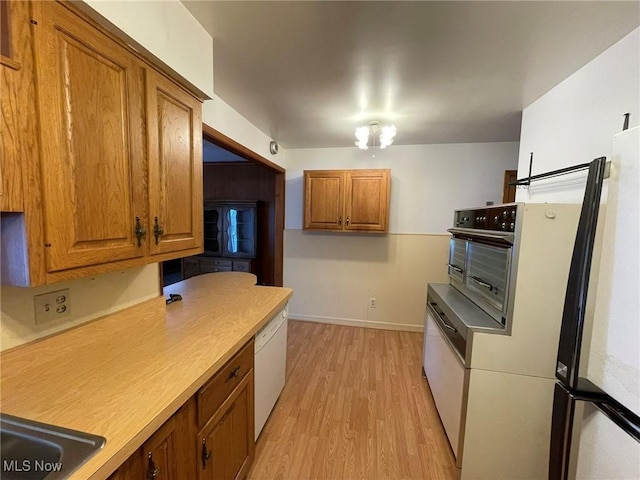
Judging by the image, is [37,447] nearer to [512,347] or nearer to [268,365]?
[268,365]

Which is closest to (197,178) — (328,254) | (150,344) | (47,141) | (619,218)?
(47,141)

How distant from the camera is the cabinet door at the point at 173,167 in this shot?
1192 millimetres

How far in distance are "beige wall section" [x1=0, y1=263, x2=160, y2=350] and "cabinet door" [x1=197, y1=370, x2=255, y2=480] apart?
739mm

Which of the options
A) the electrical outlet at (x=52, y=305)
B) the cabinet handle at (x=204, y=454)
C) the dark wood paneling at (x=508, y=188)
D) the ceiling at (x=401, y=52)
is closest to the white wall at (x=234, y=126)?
the ceiling at (x=401, y=52)

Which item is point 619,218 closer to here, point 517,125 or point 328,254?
point 517,125

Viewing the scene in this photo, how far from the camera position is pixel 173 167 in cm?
132

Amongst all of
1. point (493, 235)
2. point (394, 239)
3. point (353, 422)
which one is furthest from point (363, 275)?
point (493, 235)

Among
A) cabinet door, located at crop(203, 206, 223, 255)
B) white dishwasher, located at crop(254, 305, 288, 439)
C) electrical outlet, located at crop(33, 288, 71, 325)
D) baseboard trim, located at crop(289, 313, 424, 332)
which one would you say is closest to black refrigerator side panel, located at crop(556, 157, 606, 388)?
white dishwasher, located at crop(254, 305, 288, 439)

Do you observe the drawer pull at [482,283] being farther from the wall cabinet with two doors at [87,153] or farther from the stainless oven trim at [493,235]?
the wall cabinet with two doors at [87,153]

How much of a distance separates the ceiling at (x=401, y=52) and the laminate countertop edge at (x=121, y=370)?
1.51 m

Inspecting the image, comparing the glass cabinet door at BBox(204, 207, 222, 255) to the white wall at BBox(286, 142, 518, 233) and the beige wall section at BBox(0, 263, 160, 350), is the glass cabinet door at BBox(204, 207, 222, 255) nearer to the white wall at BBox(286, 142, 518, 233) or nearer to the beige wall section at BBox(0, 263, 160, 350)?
the white wall at BBox(286, 142, 518, 233)

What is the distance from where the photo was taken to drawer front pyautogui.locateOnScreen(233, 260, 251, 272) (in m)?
4.09

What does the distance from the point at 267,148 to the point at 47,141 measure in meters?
2.50

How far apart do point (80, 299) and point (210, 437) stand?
32.2 inches
